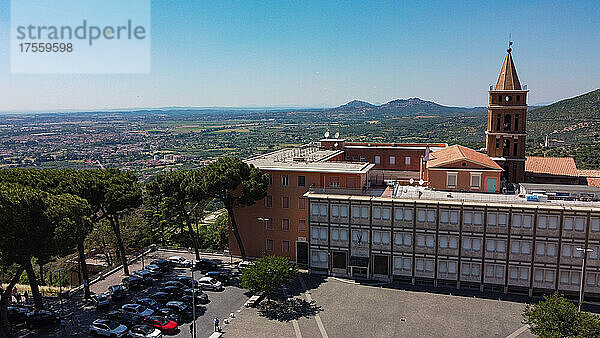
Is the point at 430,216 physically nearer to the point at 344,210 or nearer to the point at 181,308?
the point at 344,210

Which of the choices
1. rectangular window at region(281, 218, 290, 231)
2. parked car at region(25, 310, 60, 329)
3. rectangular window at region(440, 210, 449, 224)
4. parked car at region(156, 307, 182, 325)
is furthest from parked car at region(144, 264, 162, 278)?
rectangular window at region(440, 210, 449, 224)

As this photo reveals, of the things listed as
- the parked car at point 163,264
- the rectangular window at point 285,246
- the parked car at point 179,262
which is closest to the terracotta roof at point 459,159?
the rectangular window at point 285,246

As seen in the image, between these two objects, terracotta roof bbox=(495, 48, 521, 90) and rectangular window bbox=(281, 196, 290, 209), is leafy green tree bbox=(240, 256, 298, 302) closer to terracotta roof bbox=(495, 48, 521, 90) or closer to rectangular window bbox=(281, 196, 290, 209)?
rectangular window bbox=(281, 196, 290, 209)

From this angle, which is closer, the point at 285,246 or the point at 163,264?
the point at 163,264

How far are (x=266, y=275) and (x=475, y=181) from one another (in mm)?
23980

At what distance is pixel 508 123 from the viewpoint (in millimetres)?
51656

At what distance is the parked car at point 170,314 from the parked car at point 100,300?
5785mm

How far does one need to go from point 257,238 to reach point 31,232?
24938 millimetres

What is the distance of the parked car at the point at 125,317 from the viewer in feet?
112

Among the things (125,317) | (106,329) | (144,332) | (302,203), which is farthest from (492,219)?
(106,329)

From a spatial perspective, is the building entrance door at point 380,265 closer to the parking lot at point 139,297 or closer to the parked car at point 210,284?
the parking lot at point 139,297

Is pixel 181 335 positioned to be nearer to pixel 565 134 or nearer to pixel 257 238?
pixel 257 238

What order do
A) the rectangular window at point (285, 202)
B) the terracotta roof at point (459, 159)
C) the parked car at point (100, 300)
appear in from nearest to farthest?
1. the parked car at point (100, 300)
2. the terracotta roof at point (459, 159)
3. the rectangular window at point (285, 202)

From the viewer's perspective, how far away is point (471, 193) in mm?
44406
